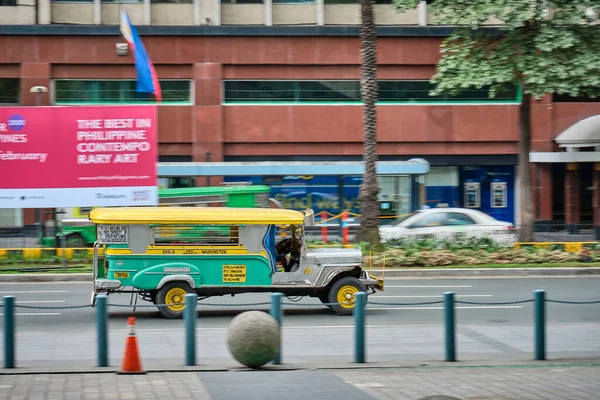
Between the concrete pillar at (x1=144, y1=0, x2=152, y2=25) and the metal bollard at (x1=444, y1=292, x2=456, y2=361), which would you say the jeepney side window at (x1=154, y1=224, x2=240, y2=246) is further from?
the concrete pillar at (x1=144, y1=0, x2=152, y2=25)

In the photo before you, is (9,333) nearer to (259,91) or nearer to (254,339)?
(254,339)

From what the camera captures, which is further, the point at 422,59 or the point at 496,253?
the point at 422,59

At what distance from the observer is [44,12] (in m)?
34.4

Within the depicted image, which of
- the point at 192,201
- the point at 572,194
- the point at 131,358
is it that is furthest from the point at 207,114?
the point at 131,358

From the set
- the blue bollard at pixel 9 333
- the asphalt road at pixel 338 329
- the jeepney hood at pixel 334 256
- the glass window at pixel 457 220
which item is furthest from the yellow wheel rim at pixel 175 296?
the glass window at pixel 457 220

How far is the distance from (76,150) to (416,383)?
16.1 metres

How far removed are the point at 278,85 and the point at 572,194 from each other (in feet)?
42.2

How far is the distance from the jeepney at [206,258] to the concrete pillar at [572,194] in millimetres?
21953

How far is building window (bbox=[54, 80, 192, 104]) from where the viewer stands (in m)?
34.8

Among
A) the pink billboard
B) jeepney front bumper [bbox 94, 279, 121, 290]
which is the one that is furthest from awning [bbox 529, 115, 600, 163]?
jeepney front bumper [bbox 94, 279, 121, 290]

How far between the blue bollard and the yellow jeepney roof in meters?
4.52

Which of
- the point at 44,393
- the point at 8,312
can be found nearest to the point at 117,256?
the point at 8,312

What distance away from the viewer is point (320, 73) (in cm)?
3553

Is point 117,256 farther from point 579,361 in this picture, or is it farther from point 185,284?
point 579,361
